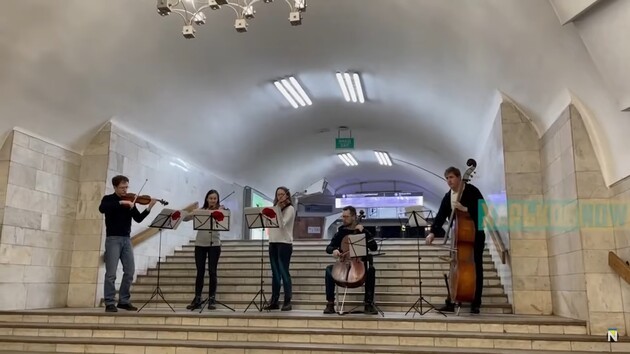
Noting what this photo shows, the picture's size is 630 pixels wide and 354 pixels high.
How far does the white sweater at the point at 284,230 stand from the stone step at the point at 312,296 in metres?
1.12

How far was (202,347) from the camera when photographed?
4.64m

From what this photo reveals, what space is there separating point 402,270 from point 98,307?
4.30m

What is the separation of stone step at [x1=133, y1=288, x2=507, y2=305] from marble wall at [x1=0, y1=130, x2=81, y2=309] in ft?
3.80

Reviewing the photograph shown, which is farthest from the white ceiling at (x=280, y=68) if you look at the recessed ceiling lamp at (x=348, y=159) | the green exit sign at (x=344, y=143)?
the recessed ceiling lamp at (x=348, y=159)

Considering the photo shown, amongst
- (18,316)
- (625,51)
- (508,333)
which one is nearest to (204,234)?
(18,316)

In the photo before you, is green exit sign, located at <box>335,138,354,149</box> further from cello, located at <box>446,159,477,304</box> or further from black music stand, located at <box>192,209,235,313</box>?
cello, located at <box>446,159,477,304</box>

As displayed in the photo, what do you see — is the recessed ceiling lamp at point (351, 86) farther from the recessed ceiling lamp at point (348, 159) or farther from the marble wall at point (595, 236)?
the recessed ceiling lamp at point (348, 159)

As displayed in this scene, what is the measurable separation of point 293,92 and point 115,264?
4541 mm

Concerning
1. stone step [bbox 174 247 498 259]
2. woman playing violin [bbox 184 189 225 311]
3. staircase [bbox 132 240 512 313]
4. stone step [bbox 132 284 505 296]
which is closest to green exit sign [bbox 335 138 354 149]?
staircase [bbox 132 240 512 313]

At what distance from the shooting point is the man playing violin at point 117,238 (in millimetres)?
5777

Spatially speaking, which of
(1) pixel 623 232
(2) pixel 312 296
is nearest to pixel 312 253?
(2) pixel 312 296

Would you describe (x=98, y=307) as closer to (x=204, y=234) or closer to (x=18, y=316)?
(x=18, y=316)

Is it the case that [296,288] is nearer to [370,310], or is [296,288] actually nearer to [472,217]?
[370,310]

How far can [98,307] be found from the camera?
6.82 metres
